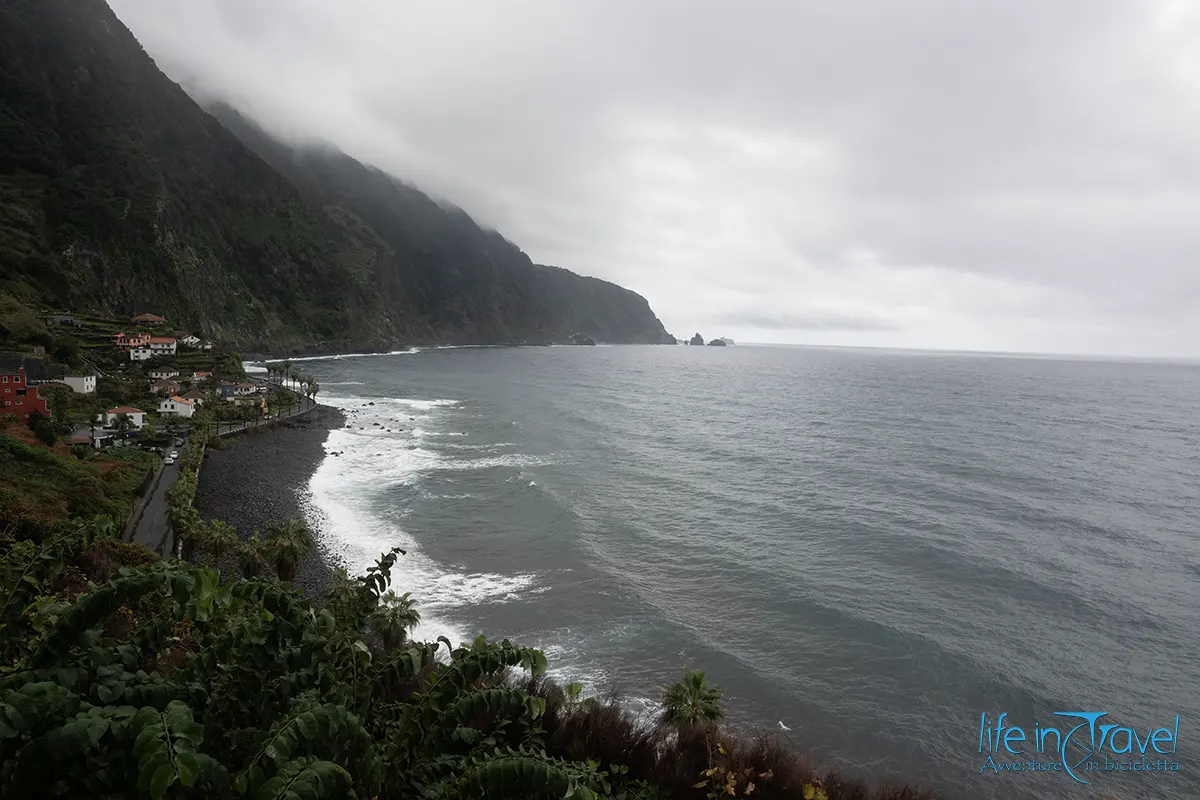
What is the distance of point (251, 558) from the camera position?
29.8 meters

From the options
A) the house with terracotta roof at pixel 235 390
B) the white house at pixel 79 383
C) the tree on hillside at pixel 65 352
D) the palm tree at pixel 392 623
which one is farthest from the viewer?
the house with terracotta roof at pixel 235 390

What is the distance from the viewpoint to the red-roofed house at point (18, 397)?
5236 cm

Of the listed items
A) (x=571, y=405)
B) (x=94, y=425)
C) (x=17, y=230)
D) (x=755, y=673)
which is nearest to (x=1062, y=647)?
(x=755, y=673)

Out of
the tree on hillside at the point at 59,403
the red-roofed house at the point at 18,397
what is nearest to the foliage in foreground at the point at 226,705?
the red-roofed house at the point at 18,397

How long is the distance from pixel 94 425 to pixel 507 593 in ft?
165

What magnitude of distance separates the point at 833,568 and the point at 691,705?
22.1m

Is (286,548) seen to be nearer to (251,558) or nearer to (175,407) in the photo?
(251,558)

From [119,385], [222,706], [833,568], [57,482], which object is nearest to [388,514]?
[57,482]

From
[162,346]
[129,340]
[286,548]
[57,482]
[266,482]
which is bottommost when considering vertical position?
[266,482]

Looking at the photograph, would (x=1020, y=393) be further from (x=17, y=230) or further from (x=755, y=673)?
(x=17, y=230)

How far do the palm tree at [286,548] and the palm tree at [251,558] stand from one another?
304 millimetres

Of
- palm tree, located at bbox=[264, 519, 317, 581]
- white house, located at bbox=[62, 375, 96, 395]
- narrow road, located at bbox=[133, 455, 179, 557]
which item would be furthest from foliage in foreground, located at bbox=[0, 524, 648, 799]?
white house, located at bbox=[62, 375, 96, 395]

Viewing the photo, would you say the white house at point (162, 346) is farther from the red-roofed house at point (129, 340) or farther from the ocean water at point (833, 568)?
the ocean water at point (833, 568)

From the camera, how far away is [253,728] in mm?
6410
